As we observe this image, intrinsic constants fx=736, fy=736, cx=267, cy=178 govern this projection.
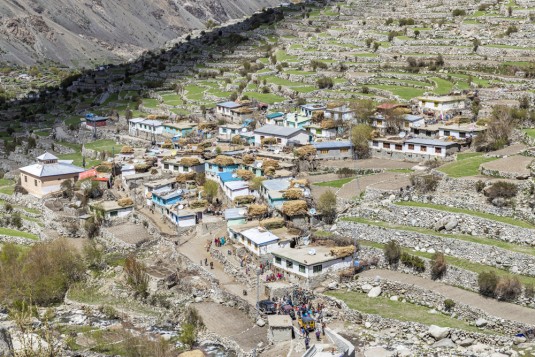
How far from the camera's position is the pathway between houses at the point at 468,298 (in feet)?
98.5

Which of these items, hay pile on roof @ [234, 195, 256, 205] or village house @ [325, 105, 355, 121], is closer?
hay pile on roof @ [234, 195, 256, 205]

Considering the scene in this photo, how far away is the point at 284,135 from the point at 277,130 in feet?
5.54

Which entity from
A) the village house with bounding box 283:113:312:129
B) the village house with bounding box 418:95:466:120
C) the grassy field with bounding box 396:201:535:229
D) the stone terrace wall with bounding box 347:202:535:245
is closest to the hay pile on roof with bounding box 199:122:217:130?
the village house with bounding box 283:113:312:129

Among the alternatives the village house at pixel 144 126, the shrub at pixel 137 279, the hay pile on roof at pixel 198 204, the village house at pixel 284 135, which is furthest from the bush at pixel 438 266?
the village house at pixel 144 126

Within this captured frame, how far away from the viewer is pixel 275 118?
62844 millimetres

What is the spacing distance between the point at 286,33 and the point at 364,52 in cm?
2584

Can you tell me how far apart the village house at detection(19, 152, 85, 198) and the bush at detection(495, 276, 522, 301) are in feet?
122

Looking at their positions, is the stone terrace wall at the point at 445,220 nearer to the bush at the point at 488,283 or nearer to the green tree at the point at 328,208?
the green tree at the point at 328,208

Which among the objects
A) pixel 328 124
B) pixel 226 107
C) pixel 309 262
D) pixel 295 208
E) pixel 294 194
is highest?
pixel 226 107

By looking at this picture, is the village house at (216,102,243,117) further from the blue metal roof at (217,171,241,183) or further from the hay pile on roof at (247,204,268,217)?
the hay pile on roof at (247,204,268,217)

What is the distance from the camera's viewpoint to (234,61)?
95.6 m

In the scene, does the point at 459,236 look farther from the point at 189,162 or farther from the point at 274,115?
the point at 274,115

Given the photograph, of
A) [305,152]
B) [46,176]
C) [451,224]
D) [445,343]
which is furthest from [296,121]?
[445,343]

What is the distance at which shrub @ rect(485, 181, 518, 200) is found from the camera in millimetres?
37094
